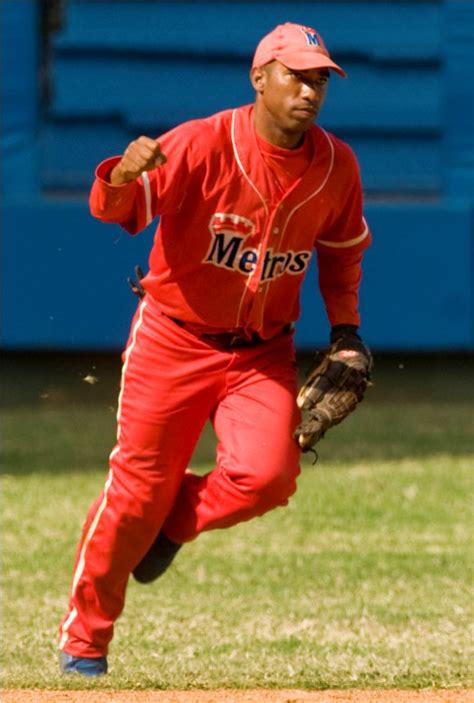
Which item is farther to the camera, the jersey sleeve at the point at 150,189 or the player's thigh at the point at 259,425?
the player's thigh at the point at 259,425

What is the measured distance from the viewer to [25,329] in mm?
11109

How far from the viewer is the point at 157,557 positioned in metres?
5.55

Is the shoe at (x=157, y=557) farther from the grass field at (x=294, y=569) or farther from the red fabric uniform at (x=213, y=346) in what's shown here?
the grass field at (x=294, y=569)

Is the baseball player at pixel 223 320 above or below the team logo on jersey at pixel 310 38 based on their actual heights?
below

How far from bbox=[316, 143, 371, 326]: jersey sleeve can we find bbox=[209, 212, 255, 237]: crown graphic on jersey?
325mm

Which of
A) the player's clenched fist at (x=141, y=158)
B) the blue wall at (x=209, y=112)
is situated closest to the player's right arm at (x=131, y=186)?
the player's clenched fist at (x=141, y=158)

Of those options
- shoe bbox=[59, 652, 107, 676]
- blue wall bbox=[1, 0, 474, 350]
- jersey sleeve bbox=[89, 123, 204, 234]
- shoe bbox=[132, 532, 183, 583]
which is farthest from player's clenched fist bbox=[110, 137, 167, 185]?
blue wall bbox=[1, 0, 474, 350]

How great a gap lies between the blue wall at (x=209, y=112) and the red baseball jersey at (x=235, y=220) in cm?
567

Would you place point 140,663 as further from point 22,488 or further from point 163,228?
point 22,488

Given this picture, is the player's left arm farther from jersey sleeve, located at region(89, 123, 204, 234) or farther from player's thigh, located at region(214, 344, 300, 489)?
jersey sleeve, located at region(89, 123, 204, 234)

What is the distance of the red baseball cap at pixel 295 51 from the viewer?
4.95 m

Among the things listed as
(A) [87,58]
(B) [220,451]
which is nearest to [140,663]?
(B) [220,451]

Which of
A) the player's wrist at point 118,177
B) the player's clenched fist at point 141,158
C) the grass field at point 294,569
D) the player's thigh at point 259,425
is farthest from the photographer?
the grass field at point 294,569

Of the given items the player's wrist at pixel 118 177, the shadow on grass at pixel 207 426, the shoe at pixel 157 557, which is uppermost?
the player's wrist at pixel 118 177
